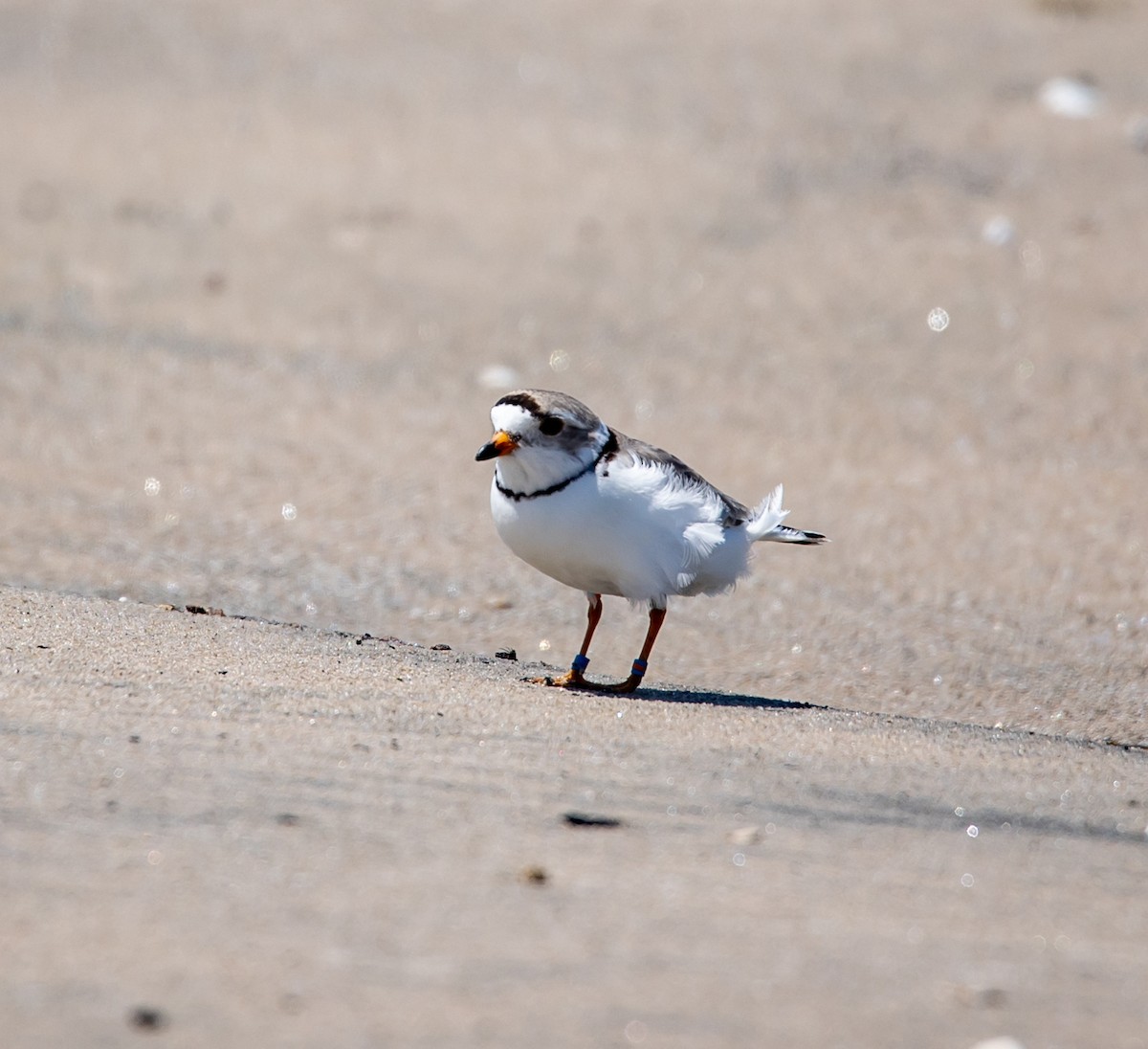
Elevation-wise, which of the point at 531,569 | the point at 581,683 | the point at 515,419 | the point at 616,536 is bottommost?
the point at 531,569

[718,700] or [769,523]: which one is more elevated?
[769,523]

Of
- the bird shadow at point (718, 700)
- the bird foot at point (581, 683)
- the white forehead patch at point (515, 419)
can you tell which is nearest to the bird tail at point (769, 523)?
the bird shadow at point (718, 700)

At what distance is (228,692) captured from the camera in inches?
151

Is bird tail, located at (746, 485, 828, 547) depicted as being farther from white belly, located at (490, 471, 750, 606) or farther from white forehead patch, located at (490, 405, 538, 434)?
white forehead patch, located at (490, 405, 538, 434)

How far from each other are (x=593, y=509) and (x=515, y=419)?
0.34m

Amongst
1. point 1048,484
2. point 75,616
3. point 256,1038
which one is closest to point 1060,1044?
point 256,1038

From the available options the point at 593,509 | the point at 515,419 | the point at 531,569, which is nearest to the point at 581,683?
the point at 593,509

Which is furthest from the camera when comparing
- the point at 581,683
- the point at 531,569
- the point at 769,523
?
the point at 531,569

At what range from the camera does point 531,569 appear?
6512 millimetres

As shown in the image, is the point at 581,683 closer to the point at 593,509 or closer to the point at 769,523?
the point at 593,509

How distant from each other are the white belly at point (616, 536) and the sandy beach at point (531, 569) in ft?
1.28

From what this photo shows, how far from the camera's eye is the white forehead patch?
4.53 m

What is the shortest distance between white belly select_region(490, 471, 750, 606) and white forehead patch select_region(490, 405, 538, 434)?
21 cm

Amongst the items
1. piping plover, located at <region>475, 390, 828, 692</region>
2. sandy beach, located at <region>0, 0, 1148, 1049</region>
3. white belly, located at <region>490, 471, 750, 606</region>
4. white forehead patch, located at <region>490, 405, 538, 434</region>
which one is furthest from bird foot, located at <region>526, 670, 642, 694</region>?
white forehead patch, located at <region>490, 405, 538, 434</region>
